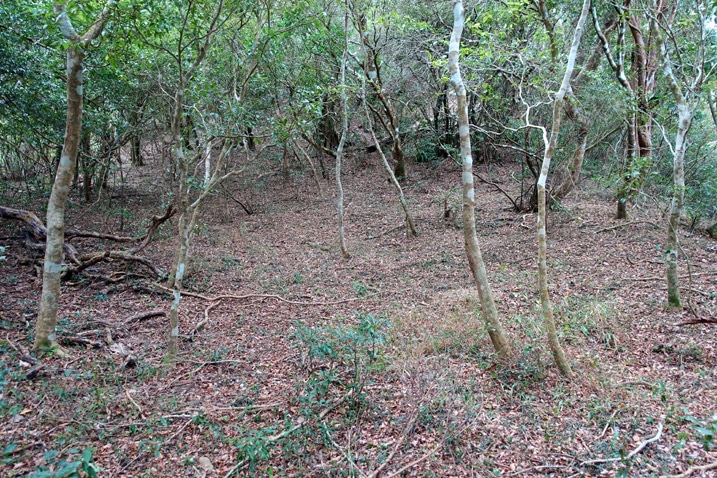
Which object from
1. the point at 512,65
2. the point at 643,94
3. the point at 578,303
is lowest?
the point at 578,303

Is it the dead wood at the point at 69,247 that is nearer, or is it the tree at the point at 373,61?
the dead wood at the point at 69,247

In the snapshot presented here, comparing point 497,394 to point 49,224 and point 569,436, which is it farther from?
point 49,224

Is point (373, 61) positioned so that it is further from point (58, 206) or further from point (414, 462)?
point (414, 462)

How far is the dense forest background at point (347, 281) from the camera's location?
381 cm

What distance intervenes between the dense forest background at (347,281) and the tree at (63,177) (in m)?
0.03

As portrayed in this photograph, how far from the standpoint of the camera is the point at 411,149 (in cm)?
1850

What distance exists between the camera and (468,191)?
15.2 feet

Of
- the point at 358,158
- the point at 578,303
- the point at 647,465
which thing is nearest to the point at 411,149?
the point at 358,158

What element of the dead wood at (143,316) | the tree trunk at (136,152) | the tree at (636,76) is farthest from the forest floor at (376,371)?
the tree trunk at (136,152)

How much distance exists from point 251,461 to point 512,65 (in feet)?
31.5

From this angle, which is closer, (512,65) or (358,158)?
(512,65)

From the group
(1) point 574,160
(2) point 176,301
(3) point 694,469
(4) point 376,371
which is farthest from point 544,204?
(1) point 574,160

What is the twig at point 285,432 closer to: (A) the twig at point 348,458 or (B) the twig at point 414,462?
(A) the twig at point 348,458

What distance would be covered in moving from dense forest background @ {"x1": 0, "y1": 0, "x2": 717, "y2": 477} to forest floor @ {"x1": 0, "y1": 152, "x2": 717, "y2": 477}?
0.03m
